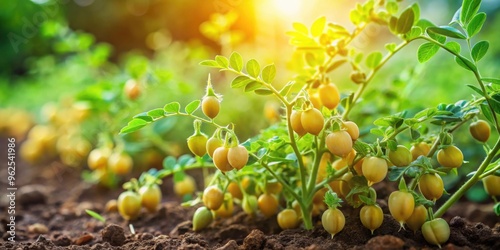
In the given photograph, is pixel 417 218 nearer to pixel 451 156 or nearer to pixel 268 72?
pixel 451 156

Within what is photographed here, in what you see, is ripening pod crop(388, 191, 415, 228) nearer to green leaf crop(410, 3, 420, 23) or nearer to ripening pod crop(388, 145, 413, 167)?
ripening pod crop(388, 145, 413, 167)

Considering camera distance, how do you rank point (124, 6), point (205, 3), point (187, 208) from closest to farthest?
1. point (187, 208)
2. point (205, 3)
3. point (124, 6)

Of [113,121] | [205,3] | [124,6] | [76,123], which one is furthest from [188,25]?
[113,121]

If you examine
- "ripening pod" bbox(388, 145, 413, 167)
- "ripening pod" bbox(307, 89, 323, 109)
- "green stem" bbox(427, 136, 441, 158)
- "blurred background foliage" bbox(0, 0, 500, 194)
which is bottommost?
"ripening pod" bbox(388, 145, 413, 167)

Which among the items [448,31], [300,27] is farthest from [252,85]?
[448,31]

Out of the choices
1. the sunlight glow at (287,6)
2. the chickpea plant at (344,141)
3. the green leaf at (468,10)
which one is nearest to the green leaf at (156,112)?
the chickpea plant at (344,141)

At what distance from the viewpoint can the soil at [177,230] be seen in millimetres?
1062

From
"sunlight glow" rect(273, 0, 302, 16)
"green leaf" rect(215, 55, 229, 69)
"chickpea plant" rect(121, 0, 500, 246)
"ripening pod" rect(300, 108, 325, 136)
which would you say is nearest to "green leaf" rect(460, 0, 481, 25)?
"chickpea plant" rect(121, 0, 500, 246)

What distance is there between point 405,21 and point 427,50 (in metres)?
0.07

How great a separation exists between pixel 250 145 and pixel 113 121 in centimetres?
92

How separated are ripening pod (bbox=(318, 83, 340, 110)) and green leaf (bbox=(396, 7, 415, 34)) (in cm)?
17

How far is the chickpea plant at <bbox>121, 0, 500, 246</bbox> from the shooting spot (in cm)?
101

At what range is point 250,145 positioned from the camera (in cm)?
111

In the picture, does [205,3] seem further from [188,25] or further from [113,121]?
[113,121]
